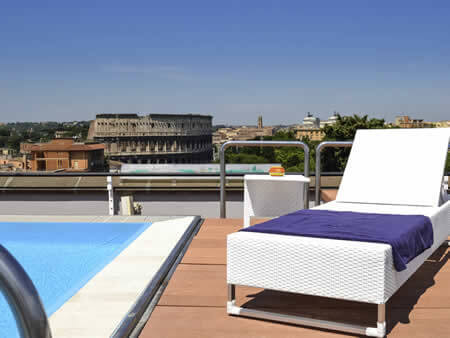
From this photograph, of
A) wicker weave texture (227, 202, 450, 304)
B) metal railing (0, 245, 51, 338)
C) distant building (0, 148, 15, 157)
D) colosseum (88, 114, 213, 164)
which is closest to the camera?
metal railing (0, 245, 51, 338)

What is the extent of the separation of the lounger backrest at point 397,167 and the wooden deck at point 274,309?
509mm

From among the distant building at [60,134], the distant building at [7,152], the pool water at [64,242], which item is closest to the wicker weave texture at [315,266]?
the pool water at [64,242]

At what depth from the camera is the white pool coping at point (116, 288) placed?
2.07 metres

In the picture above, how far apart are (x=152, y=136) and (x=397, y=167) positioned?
9522 cm

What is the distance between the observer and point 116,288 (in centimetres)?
257

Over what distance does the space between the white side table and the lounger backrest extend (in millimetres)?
487

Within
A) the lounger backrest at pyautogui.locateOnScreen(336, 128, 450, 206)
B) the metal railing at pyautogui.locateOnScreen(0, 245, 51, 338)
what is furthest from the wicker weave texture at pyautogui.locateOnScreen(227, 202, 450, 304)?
the metal railing at pyautogui.locateOnScreen(0, 245, 51, 338)

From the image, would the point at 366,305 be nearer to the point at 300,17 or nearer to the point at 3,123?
the point at 300,17

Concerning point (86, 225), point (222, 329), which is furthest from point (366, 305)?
point (86, 225)

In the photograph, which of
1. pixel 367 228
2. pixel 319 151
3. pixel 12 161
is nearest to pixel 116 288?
pixel 367 228

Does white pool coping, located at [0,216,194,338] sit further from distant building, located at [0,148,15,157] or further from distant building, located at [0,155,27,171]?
distant building, located at [0,148,15,157]

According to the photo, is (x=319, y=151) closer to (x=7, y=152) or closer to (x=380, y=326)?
(x=380, y=326)

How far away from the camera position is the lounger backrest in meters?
3.13

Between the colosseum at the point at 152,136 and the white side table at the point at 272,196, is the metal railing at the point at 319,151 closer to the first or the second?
the white side table at the point at 272,196
